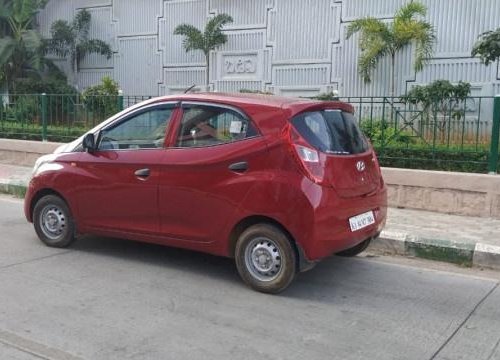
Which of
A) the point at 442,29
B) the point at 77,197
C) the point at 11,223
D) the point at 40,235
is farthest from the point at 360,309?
the point at 442,29

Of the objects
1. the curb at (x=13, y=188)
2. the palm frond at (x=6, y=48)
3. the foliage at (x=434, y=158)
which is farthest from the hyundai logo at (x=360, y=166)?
the palm frond at (x=6, y=48)

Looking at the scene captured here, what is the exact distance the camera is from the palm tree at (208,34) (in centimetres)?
1565

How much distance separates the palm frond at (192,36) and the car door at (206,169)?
34.5 feet

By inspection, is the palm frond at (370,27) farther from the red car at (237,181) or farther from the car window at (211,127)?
the car window at (211,127)

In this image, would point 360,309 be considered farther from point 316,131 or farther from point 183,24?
point 183,24

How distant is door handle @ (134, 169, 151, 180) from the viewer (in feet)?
18.6

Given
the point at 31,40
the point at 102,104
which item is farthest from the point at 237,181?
the point at 31,40

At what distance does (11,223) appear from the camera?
790 centimetres

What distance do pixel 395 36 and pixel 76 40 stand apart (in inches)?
416

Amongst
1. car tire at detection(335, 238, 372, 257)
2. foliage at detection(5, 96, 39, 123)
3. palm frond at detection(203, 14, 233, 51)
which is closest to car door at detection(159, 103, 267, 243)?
car tire at detection(335, 238, 372, 257)

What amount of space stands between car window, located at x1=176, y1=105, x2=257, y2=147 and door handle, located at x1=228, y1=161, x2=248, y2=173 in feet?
0.78

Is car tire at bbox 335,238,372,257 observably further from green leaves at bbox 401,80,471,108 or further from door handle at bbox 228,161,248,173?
green leaves at bbox 401,80,471,108

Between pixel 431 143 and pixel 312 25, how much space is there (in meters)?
6.82

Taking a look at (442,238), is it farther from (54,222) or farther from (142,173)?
(54,222)
